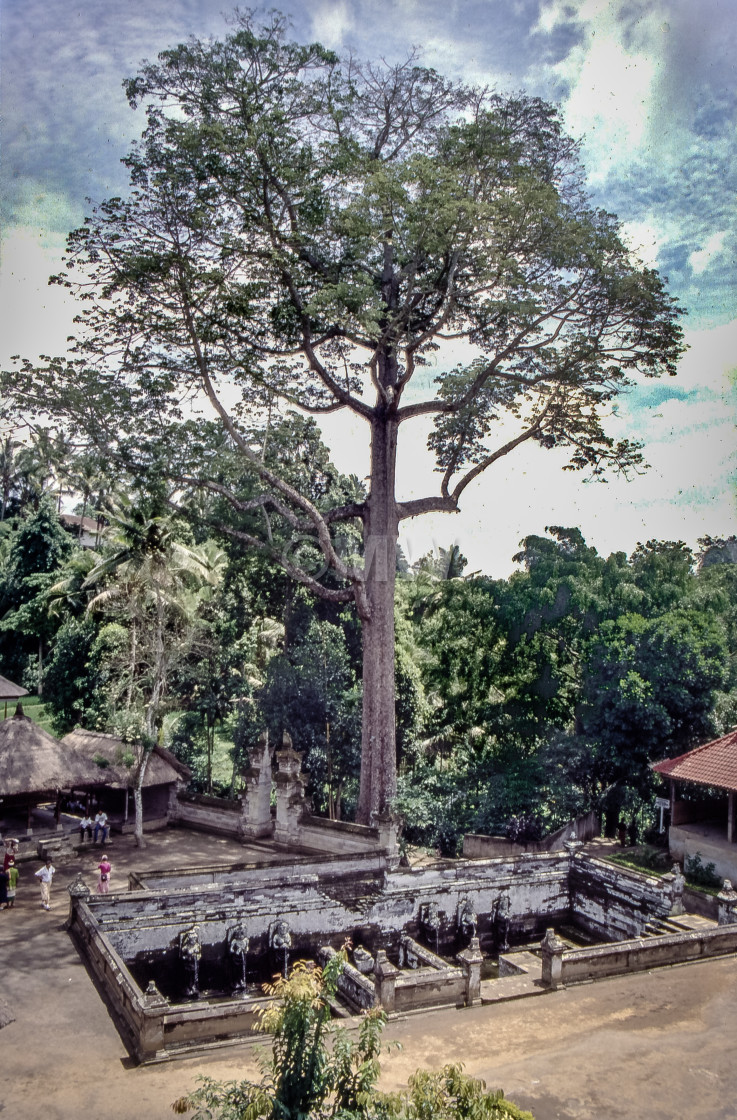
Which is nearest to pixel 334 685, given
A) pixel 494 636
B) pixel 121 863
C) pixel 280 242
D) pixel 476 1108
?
pixel 494 636

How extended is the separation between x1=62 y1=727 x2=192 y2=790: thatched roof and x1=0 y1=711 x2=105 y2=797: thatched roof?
0.34m

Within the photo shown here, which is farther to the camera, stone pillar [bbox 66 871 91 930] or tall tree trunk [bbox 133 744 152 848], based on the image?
Answer: tall tree trunk [bbox 133 744 152 848]

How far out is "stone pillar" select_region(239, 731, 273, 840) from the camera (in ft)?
69.2

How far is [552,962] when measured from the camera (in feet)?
42.1

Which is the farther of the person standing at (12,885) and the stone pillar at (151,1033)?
the person standing at (12,885)

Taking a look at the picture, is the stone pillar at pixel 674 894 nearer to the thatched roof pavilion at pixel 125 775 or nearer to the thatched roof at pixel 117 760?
the thatched roof pavilion at pixel 125 775

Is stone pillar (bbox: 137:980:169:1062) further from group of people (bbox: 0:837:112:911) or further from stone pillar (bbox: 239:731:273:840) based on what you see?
stone pillar (bbox: 239:731:273:840)

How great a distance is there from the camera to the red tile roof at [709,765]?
1823cm

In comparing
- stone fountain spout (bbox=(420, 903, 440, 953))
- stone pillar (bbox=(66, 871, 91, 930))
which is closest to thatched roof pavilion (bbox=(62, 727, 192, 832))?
stone pillar (bbox=(66, 871, 91, 930))

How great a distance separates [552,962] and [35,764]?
12.6 metres

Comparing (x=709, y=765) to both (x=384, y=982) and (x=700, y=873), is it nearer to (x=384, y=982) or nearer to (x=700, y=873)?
(x=700, y=873)

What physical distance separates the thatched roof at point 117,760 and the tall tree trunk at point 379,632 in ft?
17.8

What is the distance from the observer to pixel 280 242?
1936 centimetres

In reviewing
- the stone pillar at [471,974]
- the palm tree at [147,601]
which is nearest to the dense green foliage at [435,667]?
the palm tree at [147,601]
